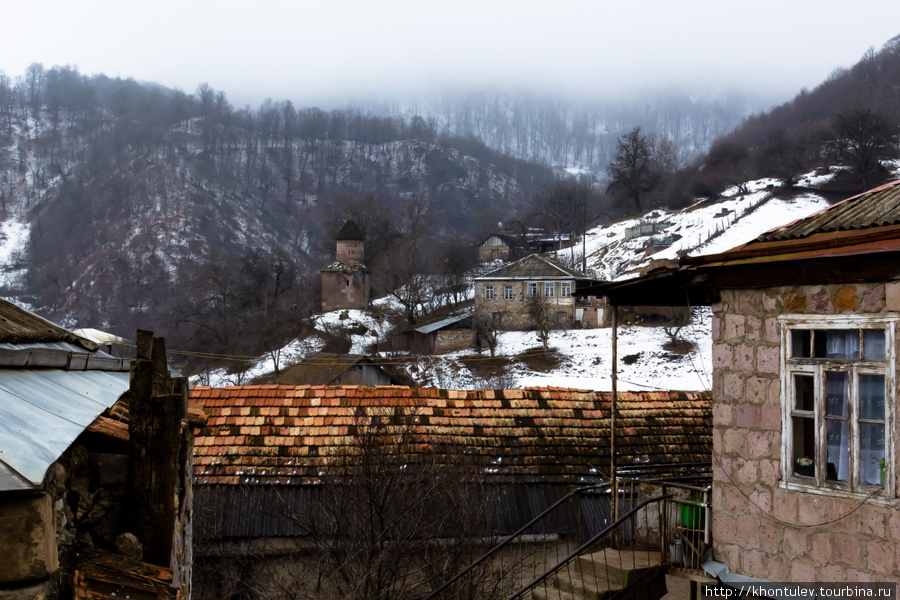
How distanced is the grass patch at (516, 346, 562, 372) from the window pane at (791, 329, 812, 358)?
37431 millimetres

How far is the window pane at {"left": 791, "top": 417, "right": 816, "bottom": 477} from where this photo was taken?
6.55 m

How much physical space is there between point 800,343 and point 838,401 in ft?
2.09

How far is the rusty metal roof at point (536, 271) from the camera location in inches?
2210

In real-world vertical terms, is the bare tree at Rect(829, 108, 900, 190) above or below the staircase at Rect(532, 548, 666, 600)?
above

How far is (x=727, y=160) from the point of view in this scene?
85.8 metres

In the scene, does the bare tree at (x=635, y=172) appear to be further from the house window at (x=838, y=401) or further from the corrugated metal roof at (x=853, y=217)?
the house window at (x=838, y=401)

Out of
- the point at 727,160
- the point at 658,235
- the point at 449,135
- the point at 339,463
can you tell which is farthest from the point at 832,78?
the point at 339,463

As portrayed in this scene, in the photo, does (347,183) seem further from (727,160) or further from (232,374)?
(232,374)

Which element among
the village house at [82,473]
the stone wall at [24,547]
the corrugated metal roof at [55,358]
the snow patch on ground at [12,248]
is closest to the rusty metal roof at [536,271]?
the corrugated metal roof at [55,358]

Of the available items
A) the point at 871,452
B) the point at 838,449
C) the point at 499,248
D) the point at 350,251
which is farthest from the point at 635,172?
the point at 871,452

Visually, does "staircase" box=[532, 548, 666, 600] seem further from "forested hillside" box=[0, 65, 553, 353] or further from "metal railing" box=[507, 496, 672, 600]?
"forested hillside" box=[0, 65, 553, 353]

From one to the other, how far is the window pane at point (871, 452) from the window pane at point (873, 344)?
585mm

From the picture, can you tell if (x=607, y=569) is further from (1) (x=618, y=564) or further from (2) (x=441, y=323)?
(2) (x=441, y=323)

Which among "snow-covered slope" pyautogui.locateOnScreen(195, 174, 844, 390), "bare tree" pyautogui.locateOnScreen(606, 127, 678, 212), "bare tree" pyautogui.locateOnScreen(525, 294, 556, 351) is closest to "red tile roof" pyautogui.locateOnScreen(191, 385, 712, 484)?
"snow-covered slope" pyautogui.locateOnScreen(195, 174, 844, 390)
